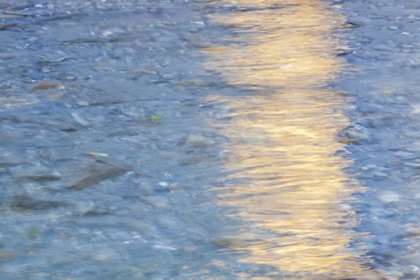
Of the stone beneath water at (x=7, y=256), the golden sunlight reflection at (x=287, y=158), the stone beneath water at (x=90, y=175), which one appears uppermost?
the stone beneath water at (x=7, y=256)

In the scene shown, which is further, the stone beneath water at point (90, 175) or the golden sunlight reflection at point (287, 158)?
the stone beneath water at point (90, 175)

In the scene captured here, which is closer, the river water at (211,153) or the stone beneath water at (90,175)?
the river water at (211,153)

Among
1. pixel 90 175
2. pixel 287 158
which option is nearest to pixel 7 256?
pixel 90 175

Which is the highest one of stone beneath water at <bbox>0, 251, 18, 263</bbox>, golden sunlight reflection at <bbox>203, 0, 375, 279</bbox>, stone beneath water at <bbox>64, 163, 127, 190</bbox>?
stone beneath water at <bbox>0, 251, 18, 263</bbox>

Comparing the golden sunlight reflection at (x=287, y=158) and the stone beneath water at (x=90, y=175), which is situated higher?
the stone beneath water at (x=90, y=175)

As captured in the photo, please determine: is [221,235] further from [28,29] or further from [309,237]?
[28,29]

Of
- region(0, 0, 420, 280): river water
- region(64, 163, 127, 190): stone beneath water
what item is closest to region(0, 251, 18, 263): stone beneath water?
region(0, 0, 420, 280): river water

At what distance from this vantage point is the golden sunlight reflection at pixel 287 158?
6.49 feet

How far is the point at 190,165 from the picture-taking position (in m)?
2.55

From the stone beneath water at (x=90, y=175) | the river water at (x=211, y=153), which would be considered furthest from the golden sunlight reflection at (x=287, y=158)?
the stone beneath water at (x=90, y=175)

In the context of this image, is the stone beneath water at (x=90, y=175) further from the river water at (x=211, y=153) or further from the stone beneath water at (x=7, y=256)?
the stone beneath water at (x=7, y=256)

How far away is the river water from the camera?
197 cm

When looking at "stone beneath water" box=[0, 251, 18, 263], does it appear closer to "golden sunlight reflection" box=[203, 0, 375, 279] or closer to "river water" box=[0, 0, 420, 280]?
"river water" box=[0, 0, 420, 280]

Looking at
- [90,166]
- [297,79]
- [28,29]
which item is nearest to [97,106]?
[90,166]
